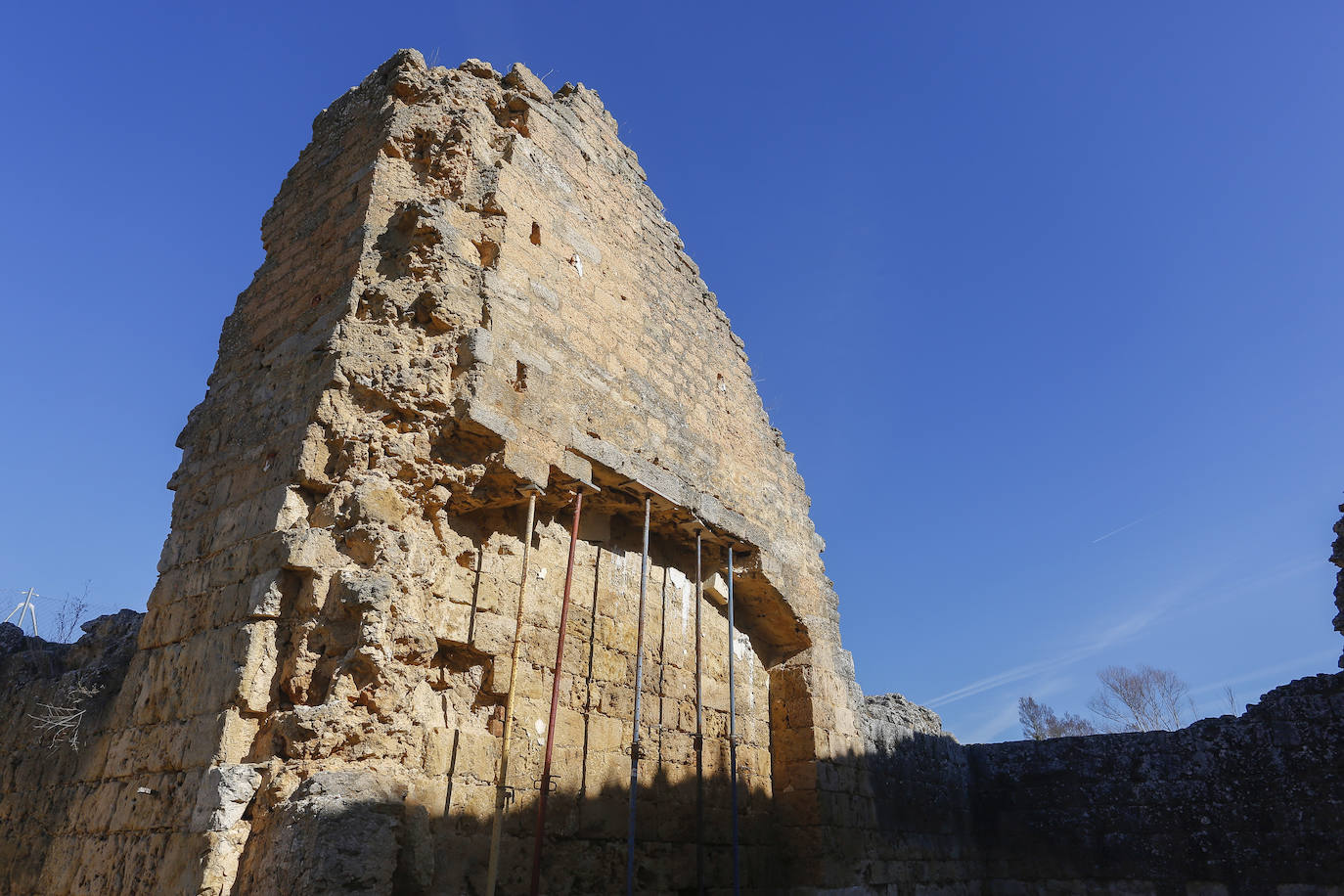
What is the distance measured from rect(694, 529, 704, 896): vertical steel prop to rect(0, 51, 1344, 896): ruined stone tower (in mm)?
56

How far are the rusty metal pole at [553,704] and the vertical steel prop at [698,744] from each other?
118 centimetres

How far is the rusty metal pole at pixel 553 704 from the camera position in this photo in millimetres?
4246

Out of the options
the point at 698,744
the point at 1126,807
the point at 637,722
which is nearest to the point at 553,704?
the point at 637,722

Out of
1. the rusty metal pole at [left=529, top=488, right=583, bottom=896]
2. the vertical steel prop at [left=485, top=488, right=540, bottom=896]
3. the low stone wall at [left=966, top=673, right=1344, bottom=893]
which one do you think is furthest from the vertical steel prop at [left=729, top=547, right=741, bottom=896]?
the low stone wall at [left=966, top=673, right=1344, bottom=893]

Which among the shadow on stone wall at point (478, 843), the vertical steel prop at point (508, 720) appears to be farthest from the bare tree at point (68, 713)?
the vertical steel prop at point (508, 720)

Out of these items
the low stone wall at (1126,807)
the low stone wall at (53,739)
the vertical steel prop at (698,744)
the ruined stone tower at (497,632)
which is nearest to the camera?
the ruined stone tower at (497,632)

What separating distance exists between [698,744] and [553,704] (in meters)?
1.44

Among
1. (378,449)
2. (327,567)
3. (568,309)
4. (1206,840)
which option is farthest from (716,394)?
(1206,840)

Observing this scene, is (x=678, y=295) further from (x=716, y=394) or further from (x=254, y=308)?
(x=254, y=308)

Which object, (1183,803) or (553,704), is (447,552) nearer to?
(553,704)

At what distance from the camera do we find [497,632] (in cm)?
460

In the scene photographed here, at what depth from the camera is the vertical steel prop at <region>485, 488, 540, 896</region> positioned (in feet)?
13.0

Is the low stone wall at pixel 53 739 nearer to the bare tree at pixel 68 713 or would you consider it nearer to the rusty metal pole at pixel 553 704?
the bare tree at pixel 68 713

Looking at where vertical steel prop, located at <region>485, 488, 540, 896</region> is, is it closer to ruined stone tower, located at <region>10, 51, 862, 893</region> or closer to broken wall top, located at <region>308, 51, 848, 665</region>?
ruined stone tower, located at <region>10, 51, 862, 893</region>
